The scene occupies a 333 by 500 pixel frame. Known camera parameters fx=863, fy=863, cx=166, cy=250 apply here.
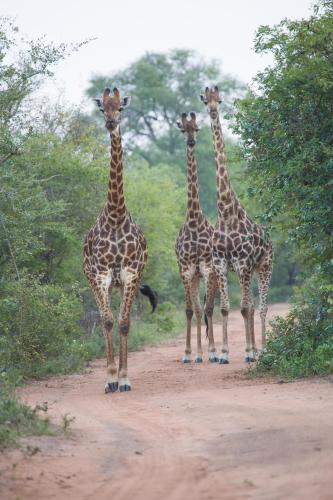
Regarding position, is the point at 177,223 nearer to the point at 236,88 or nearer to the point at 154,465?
the point at 154,465

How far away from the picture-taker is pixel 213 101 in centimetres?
1388

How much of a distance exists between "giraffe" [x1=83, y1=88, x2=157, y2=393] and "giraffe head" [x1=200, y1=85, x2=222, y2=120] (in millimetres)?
2988

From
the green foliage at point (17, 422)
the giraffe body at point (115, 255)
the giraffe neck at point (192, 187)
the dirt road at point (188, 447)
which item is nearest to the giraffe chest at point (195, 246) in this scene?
the giraffe neck at point (192, 187)

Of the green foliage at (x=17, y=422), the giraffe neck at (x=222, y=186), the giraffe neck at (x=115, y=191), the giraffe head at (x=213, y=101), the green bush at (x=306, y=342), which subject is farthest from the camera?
the giraffe head at (x=213, y=101)

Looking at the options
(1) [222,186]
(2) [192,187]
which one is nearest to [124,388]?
(1) [222,186]

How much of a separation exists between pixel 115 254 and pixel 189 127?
13.5 ft

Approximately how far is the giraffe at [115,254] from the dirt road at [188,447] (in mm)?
798

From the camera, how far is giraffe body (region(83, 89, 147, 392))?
10789 millimetres

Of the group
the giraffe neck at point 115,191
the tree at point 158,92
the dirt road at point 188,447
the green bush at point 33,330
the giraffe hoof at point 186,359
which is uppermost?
the tree at point 158,92

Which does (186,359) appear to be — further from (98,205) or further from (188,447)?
(188,447)

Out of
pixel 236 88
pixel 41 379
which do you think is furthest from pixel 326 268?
pixel 236 88

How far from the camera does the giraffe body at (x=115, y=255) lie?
10.8 m

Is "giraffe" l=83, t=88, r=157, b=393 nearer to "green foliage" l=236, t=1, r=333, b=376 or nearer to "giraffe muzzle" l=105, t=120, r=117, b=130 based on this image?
"giraffe muzzle" l=105, t=120, r=117, b=130

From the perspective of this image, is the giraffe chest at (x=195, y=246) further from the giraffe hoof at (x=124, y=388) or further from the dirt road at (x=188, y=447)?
the dirt road at (x=188, y=447)
